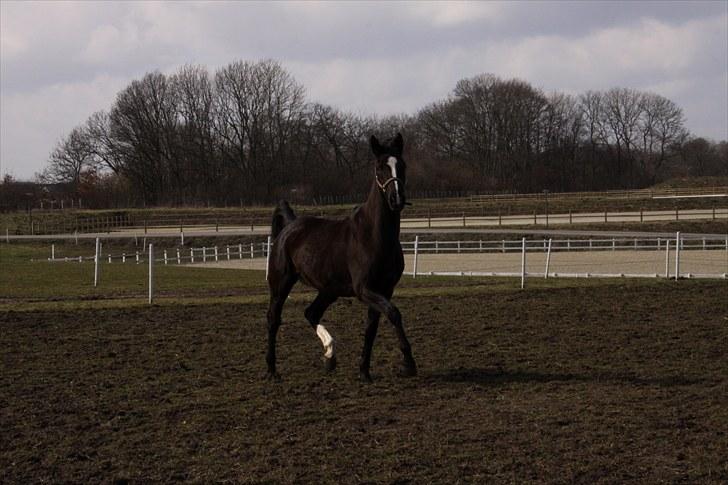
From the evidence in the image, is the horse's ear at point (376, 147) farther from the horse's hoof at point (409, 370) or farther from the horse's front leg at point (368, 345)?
the horse's hoof at point (409, 370)

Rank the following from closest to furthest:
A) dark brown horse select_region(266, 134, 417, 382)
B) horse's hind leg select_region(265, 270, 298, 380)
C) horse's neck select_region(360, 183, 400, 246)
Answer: dark brown horse select_region(266, 134, 417, 382) → horse's neck select_region(360, 183, 400, 246) → horse's hind leg select_region(265, 270, 298, 380)

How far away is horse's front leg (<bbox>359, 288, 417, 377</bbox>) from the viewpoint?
25.8 feet

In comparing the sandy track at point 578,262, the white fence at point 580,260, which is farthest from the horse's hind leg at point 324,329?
the sandy track at point 578,262

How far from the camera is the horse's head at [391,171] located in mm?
7875

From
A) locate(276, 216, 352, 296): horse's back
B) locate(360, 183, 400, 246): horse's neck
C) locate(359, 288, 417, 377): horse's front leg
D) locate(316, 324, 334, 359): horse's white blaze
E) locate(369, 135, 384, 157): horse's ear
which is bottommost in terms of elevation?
locate(316, 324, 334, 359): horse's white blaze

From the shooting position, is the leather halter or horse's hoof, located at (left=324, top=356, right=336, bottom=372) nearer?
the leather halter

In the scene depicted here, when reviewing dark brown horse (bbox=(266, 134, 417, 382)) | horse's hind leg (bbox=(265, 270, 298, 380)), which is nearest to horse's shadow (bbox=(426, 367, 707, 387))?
dark brown horse (bbox=(266, 134, 417, 382))

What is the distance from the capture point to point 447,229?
160ft

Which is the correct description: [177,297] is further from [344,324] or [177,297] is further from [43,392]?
[43,392]

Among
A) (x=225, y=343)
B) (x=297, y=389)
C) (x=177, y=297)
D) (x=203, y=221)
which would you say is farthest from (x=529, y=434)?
(x=203, y=221)

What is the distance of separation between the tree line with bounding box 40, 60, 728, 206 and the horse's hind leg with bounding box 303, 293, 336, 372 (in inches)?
2609

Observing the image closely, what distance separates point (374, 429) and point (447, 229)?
42.6 meters

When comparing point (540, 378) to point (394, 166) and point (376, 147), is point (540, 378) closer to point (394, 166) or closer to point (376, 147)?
point (394, 166)

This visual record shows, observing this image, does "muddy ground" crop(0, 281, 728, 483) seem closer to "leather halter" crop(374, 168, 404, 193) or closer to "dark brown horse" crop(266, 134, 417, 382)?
"dark brown horse" crop(266, 134, 417, 382)
